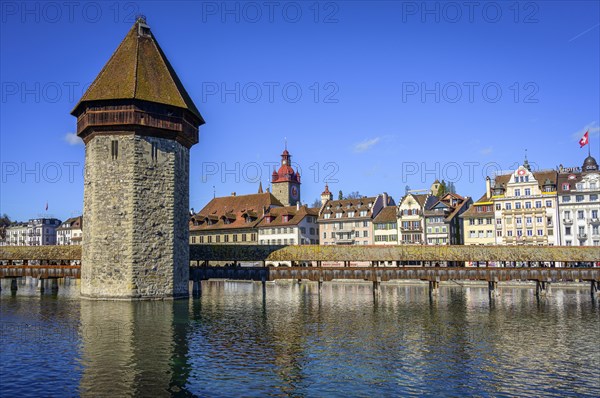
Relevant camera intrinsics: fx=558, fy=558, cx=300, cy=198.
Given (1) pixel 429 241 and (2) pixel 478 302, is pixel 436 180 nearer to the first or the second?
(1) pixel 429 241

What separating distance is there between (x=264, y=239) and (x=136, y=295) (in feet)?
130

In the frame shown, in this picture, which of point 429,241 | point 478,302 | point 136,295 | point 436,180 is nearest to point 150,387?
point 136,295

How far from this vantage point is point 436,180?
284 feet

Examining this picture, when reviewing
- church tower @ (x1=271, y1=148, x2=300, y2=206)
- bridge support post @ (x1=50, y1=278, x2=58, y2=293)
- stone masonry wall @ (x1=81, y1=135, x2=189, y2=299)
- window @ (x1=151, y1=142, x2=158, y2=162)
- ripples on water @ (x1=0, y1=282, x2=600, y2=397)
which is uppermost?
church tower @ (x1=271, y1=148, x2=300, y2=206)

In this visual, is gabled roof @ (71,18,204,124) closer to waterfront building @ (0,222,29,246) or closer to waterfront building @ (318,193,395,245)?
waterfront building @ (318,193,395,245)

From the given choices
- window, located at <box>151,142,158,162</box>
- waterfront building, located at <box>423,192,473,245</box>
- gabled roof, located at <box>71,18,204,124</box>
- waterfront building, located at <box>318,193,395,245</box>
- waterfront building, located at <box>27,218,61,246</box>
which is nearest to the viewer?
gabled roof, located at <box>71,18,204,124</box>

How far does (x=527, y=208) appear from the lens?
55.8 meters

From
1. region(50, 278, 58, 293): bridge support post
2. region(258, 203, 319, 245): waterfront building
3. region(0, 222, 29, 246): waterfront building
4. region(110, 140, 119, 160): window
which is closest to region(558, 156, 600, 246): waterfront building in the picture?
region(258, 203, 319, 245): waterfront building

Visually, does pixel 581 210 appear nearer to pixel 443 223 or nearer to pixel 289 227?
pixel 443 223

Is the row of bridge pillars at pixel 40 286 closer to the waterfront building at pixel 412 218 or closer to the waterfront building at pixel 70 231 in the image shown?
the waterfront building at pixel 412 218

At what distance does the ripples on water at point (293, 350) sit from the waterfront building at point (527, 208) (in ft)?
84.2

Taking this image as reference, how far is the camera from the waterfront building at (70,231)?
317ft

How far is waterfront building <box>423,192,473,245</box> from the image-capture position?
60.7 m

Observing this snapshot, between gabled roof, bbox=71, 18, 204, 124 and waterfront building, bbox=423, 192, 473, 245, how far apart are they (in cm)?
3485
